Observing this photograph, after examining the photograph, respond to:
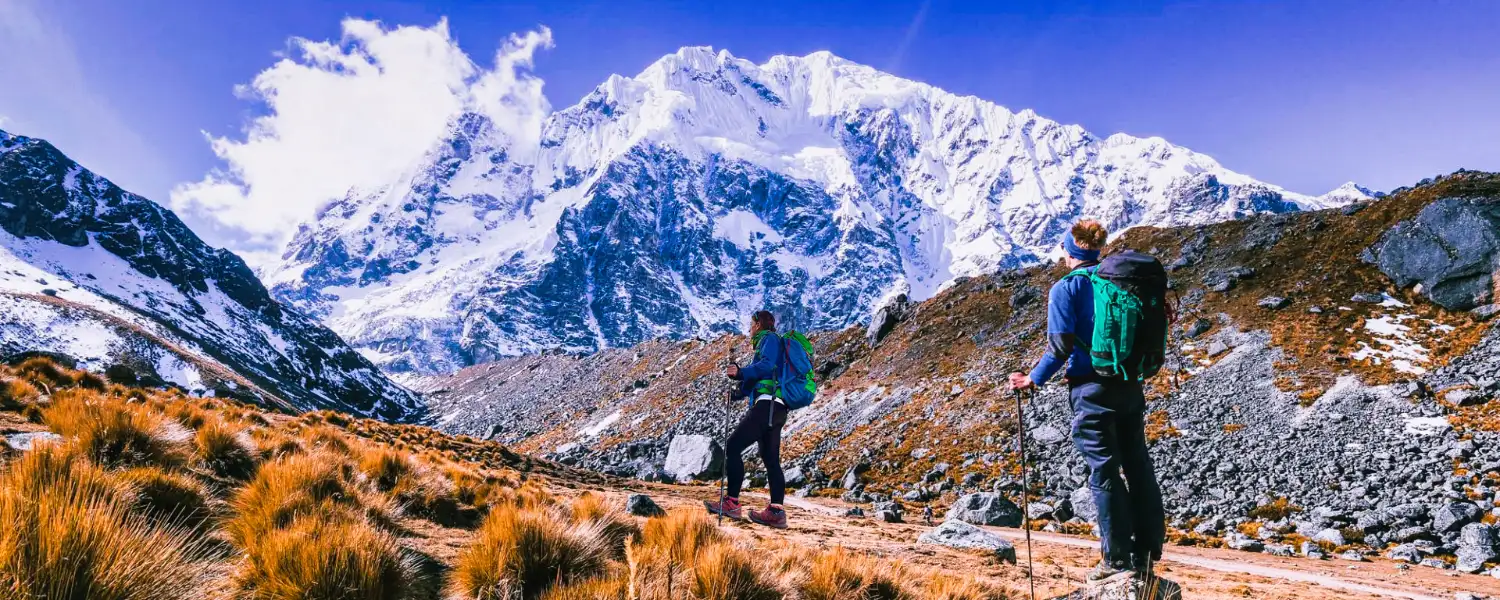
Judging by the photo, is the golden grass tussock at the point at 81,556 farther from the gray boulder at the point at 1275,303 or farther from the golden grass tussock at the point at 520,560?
the gray boulder at the point at 1275,303

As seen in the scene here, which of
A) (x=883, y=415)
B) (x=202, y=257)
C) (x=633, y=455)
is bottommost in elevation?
(x=633, y=455)

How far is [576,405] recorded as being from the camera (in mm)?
72250

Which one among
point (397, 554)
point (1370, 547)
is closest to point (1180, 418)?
point (1370, 547)

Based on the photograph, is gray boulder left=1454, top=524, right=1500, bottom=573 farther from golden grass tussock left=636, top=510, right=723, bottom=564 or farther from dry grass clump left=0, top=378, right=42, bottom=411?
dry grass clump left=0, top=378, right=42, bottom=411

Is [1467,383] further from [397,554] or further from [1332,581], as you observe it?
[397,554]

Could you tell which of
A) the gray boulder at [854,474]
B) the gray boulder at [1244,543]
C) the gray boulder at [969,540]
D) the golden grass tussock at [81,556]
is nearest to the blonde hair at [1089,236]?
the gray boulder at [969,540]

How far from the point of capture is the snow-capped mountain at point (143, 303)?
75.2 meters

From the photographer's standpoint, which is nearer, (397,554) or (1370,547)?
(397,554)

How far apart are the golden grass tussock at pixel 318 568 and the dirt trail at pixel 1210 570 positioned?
3131 millimetres

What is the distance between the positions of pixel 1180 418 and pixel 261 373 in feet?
403

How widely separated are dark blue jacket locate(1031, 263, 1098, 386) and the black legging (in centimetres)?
376

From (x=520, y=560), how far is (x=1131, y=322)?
4.05 meters

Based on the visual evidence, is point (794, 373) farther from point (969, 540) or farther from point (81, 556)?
point (81, 556)

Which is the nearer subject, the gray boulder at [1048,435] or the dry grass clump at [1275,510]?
the dry grass clump at [1275,510]
